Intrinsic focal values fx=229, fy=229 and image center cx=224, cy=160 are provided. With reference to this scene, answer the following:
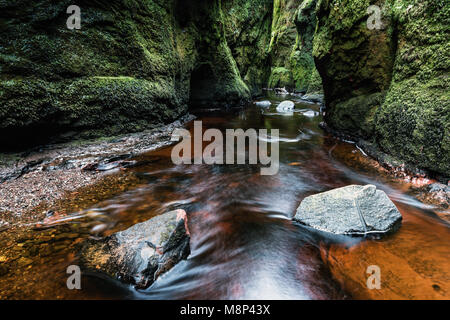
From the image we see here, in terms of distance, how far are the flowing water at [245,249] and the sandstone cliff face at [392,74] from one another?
88cm

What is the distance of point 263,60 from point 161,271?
2260cm

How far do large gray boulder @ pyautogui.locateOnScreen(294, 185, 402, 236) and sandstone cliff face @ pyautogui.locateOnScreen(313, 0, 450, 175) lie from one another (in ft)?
4.79

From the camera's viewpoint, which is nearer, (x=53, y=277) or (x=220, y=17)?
(x=53, y=277)

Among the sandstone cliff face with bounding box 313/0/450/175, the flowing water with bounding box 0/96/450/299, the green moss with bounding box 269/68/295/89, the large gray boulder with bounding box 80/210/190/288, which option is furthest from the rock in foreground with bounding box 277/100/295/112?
the green moss with bounding box 269/68/295/89

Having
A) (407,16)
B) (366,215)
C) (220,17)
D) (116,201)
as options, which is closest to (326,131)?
(407,16)

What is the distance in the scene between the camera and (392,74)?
468 cm

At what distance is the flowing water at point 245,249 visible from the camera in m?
1.84

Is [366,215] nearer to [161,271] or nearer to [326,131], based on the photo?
[161,271]

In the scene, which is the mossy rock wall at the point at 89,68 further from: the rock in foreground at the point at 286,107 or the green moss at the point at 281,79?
the green moss at the point at 281,79

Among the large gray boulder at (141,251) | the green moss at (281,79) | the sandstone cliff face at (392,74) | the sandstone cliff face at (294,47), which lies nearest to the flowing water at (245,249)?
the large gray boulder at (141,251)

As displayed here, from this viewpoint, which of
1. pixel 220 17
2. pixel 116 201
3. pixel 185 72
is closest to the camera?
pixel 116 201

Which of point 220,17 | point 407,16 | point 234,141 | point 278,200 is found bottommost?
point 278,200

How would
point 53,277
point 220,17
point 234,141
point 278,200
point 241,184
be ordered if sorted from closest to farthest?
point 53,277 < point 278,200 < point 241,184 < point 234,141 < point 220,17

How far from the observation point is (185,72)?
9.19 metres
